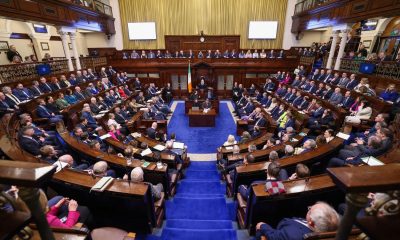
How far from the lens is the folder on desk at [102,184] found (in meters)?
2.71

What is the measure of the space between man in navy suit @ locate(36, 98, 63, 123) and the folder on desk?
4486 mm

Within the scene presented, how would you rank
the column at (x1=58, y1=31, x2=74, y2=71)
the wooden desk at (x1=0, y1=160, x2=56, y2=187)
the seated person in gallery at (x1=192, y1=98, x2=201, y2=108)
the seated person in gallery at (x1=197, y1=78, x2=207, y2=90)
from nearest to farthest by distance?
the wooden desk at (x1=0, y1=160, x2=56, y2=187) → the seated person in gallery at (x1=192, y1=98, x2=201, y2=108) → the column at (x1=58, y1=31, x2=74, y2=71) → the seated person in gallery at (x1=197, y1=78, x2=207, y2=90)

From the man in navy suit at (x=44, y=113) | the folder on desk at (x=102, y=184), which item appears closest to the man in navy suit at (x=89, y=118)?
the man in navy suit at (x=44, y=113)

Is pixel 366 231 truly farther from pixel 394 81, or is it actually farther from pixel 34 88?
pixel 34 88

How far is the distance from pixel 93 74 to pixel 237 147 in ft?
31.3

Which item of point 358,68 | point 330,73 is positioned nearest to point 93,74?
point 330,73

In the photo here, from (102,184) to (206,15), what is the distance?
15766 mm

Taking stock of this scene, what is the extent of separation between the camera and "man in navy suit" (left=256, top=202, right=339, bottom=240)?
71.3 inches

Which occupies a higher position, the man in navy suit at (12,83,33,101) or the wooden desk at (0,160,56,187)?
the wooden desk at (0,160,56,187)

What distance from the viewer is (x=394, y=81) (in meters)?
6.76

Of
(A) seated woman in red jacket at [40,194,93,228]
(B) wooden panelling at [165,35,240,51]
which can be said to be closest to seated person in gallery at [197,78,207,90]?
(B) wooden panelling at [165,35,240,51]

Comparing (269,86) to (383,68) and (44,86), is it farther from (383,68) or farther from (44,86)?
(44,86)

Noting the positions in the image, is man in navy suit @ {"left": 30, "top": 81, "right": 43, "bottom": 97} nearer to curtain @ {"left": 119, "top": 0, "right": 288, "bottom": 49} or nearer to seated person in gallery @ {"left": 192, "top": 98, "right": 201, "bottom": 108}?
seated person in gallery @ {"left": 192, "top": 98, "right": 201, "bottom": 108}

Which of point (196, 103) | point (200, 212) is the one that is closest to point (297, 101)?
point (196, 103)
